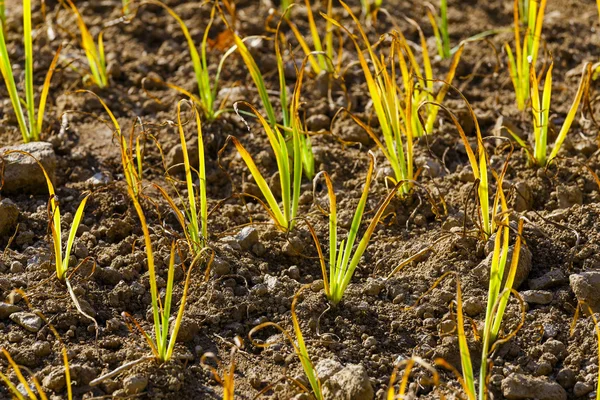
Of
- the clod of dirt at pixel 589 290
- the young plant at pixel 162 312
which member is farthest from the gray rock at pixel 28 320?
the clod of dirt at pixel 589 290

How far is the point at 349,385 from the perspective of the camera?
5.80 ft

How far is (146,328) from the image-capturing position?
1988 millimetres

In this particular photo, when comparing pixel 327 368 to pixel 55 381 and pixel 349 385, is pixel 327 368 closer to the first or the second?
pixel 349 385

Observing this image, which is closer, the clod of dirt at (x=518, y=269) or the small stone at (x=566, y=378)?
the small stone at (x=566, y=378)

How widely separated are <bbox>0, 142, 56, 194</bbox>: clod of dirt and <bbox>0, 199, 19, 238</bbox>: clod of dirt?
0.11 metres

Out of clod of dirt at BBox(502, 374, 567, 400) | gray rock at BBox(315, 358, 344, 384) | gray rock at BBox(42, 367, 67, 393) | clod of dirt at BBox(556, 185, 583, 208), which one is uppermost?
clod of dirt at BBox(556, 185, 583, 208)

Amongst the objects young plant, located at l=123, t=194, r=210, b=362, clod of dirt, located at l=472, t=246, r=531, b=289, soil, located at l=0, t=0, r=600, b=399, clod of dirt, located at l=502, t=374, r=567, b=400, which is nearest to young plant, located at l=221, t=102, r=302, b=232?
soil, located at l=0, t=0, r=600, b=399

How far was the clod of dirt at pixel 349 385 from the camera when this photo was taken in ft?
5.77

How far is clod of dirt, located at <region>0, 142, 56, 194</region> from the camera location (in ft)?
7.68

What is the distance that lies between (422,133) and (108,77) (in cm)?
118

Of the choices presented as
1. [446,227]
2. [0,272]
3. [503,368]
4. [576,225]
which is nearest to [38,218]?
[0,272]

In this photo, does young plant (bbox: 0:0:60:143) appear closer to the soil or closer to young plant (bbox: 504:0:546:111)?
the soil

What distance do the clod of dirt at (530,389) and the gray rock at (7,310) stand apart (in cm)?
116

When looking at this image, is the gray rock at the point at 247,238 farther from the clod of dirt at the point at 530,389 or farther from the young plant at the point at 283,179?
the clod of dirt at the point at 530,389
